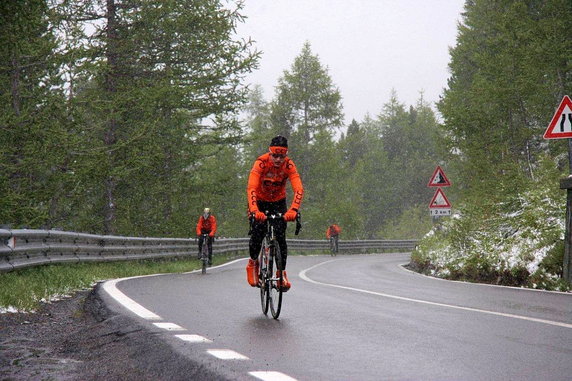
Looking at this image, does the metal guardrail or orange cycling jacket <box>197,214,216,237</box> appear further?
orange cycling jacket <box>197,214,216,237</box>

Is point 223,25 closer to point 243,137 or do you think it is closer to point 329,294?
point 243,137

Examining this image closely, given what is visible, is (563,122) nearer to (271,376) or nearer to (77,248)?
(271,376)

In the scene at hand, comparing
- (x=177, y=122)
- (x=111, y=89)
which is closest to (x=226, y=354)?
(x=177, y=122)

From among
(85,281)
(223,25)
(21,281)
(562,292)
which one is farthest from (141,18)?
(562,292)

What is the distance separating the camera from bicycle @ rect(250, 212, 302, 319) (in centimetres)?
763

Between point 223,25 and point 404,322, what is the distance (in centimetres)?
1826

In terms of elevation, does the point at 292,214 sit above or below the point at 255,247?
above

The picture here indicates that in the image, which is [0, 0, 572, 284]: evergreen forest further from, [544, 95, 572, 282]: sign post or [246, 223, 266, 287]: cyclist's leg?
[246, 223, 266, 287]: cyclist's leg

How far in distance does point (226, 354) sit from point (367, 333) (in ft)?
5.45

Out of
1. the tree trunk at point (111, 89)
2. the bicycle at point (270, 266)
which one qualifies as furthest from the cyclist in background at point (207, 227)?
the bicycle at point (270, 266)

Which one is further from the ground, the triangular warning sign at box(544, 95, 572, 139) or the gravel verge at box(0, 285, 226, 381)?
the triangular warning sign at box(544, 95, 572, 139)

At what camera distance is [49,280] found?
446 inches

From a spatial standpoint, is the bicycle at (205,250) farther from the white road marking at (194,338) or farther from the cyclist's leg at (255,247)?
the white road marking at (194,338)

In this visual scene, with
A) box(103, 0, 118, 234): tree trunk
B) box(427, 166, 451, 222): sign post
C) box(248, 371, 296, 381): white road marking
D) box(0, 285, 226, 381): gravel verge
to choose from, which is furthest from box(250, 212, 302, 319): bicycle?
box(427, 166, 451, 222): sign post
